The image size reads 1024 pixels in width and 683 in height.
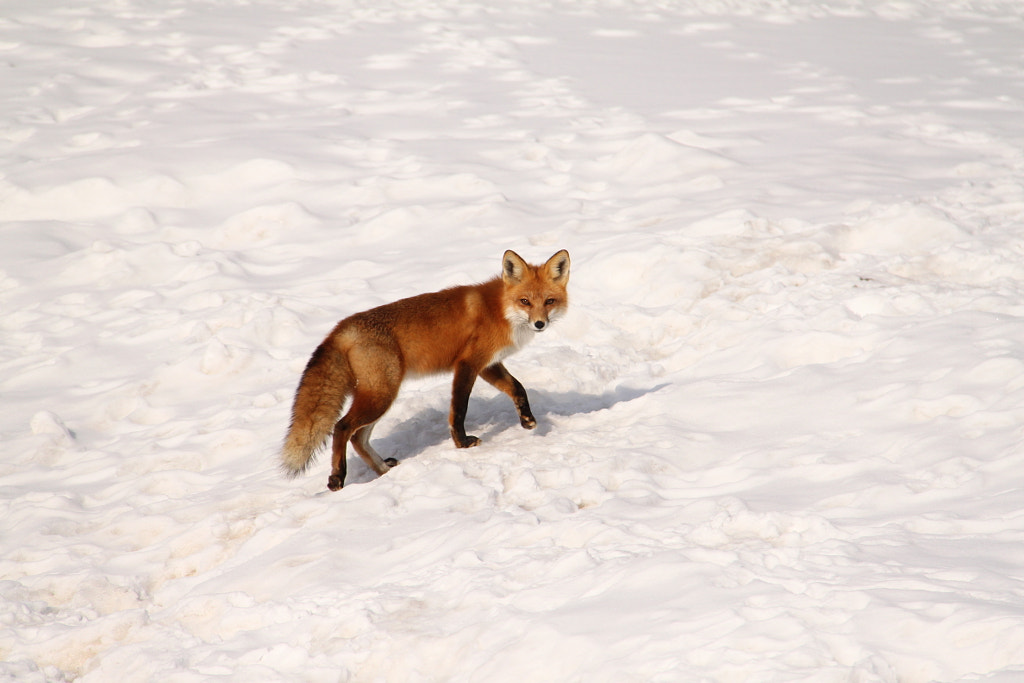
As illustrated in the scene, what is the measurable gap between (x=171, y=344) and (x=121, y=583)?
11.5ft

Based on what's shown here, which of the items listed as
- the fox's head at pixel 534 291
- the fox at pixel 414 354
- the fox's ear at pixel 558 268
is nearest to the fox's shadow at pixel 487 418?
the fox at pixel 414 354

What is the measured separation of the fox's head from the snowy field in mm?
830

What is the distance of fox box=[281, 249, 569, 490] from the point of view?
5242mm

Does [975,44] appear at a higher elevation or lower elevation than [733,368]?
higher

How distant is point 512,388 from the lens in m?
5.84

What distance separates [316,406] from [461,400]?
0.97 meters

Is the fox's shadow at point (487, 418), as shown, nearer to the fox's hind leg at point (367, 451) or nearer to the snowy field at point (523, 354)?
the snowy field at point (523, 354)

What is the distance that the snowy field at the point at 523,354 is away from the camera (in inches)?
140

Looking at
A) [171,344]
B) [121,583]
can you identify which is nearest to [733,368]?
[121,583]

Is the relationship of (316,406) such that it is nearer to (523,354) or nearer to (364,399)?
(364,399)

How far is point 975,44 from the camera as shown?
15.2 meters

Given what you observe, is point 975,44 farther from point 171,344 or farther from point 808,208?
point 171,344

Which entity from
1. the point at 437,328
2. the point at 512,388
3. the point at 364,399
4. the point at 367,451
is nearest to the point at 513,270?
the point at 437,328

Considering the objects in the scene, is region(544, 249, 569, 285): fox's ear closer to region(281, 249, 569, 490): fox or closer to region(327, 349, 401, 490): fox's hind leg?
region(281, 249, 569, 490): fox
